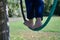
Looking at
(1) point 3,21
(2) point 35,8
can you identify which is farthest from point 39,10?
(1) point 3,21

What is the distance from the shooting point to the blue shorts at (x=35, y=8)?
391 centimetres

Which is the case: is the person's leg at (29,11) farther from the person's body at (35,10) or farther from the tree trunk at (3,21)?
the tree trunk at (3,21)

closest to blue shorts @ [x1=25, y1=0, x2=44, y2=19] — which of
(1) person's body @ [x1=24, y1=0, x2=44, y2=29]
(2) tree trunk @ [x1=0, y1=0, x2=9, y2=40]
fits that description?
(1) person's body @ [x1=24, y1=0, x2=44, y2=29]

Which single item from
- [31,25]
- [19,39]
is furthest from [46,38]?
[31,25]

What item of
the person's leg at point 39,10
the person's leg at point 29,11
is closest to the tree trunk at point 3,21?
the person's leg at point 29,11

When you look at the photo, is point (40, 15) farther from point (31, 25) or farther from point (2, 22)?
point (2, 22)

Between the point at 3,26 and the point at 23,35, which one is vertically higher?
the point at 3,26

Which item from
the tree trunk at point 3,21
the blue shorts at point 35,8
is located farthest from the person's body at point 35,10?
the tree trunk at point 3,21

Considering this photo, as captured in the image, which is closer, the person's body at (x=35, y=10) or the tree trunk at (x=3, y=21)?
the person's body at (x=35, y=10)

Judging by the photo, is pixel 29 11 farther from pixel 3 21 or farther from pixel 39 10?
pixel 3 21

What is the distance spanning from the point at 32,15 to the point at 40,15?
0.14 metres

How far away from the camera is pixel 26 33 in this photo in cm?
→ 1088

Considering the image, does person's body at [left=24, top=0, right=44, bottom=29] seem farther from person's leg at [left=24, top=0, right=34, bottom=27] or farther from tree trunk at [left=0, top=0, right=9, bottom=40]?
tree trunk at [left=0, top=0, right=9, bottom=40]

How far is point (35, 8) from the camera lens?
4.00 m
